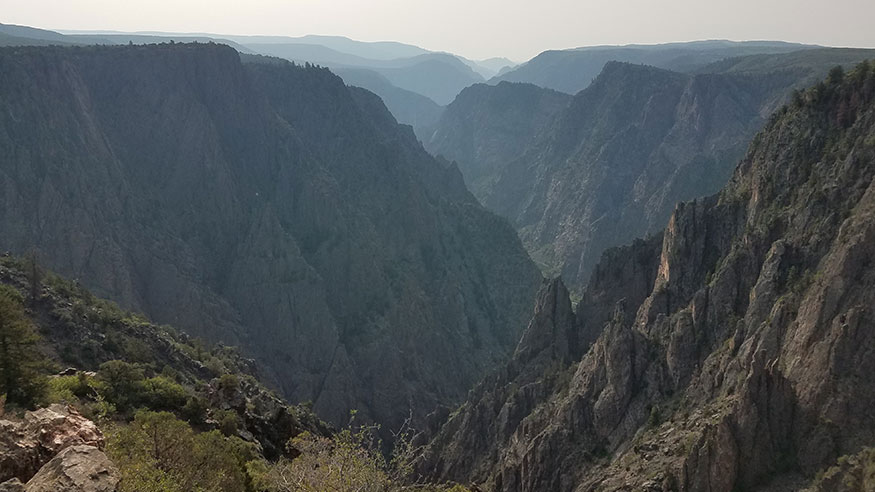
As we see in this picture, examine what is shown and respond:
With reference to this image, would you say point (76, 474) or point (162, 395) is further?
point (162, 395)

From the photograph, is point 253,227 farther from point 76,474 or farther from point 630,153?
point 630,153

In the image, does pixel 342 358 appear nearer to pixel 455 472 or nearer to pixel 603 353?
pixel 455 472

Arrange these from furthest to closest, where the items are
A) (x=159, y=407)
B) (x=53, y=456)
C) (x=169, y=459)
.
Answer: (x=159, y=407) → (x=169, y=459) → (x=53, y=456)

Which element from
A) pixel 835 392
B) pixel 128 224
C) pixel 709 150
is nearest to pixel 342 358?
pixel 128 224

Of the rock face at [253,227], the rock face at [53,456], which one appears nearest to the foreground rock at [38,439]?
the rock face at [53,456]

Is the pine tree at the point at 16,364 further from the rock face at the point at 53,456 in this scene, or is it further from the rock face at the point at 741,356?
the rock face at the point at 741,356

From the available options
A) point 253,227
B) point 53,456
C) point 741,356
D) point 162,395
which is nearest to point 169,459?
point 53,456
